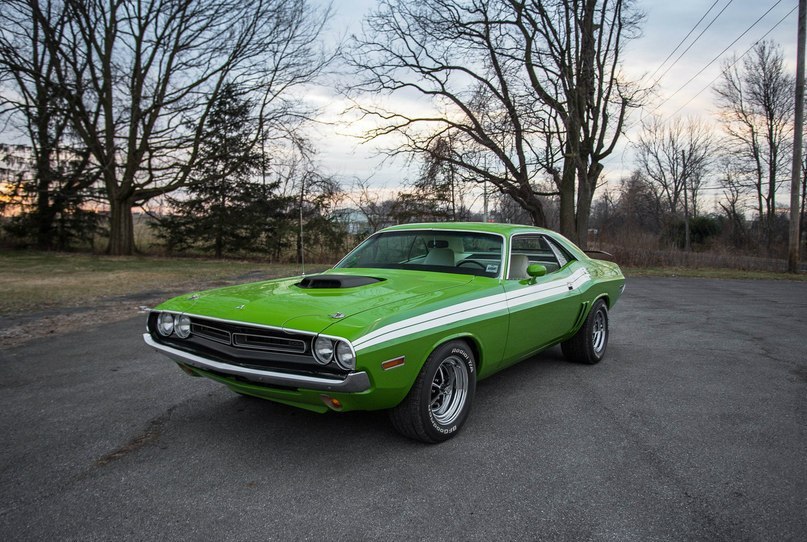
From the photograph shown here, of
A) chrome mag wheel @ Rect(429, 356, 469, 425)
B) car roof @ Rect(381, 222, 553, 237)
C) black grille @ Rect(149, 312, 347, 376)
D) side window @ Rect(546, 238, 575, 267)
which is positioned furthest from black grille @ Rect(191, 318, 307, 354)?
side window @ Rect(546, 238, 575, 267)

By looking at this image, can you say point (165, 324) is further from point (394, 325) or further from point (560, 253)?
point (560, 253)

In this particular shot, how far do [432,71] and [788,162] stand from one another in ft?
92.9

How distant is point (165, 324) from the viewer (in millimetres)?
3564

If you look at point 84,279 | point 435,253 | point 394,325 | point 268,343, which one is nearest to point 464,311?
point 394,325

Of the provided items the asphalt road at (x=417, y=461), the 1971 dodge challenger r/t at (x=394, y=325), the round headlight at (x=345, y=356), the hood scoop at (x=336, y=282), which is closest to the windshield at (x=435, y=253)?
the 1971 dodge challenger r/t at (x=394, y=325)

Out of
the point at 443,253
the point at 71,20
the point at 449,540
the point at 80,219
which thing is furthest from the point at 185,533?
the point at 80,219

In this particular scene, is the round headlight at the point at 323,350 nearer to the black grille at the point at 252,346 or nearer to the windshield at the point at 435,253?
the black grille at the point at 252,346

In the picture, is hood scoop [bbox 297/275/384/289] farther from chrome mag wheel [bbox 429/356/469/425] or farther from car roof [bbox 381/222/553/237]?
car roof [bbox 381/222/553/237]

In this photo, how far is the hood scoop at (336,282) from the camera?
371cm

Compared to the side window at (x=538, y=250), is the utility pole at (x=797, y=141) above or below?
above

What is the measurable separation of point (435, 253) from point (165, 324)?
2.22 metres

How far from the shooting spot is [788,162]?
33.9 metres

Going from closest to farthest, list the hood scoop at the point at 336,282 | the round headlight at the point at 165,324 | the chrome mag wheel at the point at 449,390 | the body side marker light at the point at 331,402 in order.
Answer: the body side marker light at the point at 331,402 → the chrome mag wheel at the point at 449,390 → the round headlight at the point at 165,324 → the hood scoop at the point at 336,282

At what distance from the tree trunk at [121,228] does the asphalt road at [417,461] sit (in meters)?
18.3
